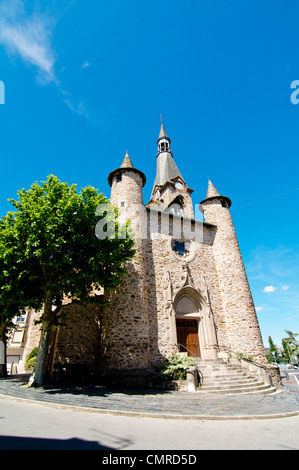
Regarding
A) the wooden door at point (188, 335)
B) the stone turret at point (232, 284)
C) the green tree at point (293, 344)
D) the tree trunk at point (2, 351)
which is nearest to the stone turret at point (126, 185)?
Answer: the stone turret at point (232, 284)

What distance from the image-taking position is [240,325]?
14.8 m

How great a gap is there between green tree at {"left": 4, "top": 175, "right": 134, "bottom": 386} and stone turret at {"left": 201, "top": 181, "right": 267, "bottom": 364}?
9.08 meters

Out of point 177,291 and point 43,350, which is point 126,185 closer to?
point 177,291

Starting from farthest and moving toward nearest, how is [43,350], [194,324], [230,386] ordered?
[194,324], [230,386], [43,350]

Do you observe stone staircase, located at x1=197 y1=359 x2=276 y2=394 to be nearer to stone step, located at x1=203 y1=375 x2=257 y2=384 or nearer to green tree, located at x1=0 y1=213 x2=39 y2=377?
stone step, located at x1=203 y1=375 x2=257 y2=384

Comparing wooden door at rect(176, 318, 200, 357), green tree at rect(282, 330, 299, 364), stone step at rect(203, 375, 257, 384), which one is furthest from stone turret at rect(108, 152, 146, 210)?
green tree at rect(282, 330, 299, 364)

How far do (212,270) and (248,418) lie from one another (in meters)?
11.7

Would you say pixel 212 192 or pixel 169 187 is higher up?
pixel 169 187

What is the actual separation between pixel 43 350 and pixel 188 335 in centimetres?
879

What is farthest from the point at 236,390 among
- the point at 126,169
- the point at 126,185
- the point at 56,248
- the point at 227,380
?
the point at 126,169

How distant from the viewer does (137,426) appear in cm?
469

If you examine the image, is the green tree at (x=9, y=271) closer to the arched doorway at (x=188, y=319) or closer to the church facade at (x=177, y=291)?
the church facade at (x=177, y=291)

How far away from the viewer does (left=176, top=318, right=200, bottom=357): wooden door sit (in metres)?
14.4

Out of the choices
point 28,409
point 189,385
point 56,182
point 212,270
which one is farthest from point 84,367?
point 212,270
